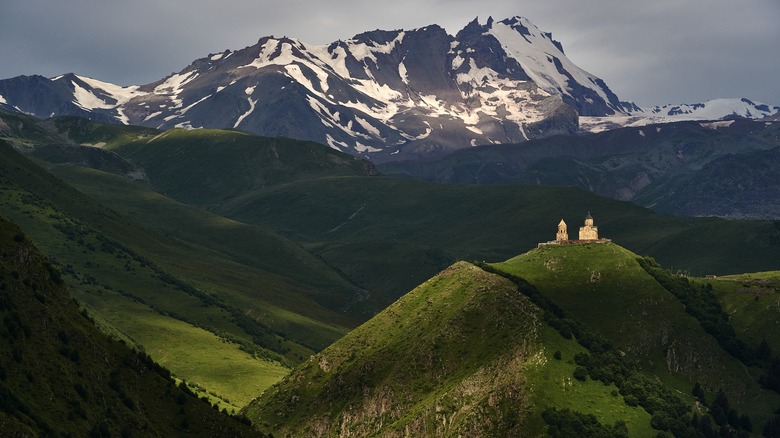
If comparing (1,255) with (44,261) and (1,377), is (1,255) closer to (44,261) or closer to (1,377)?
(44,261)

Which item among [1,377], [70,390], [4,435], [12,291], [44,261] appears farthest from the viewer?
[44,261]

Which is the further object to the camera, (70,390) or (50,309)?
(50,309)

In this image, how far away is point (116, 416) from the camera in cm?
13238

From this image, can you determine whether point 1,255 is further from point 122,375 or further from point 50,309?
point 122,375

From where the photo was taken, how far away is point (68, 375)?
13312 centimetres

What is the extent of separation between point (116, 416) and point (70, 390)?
6.22 meters

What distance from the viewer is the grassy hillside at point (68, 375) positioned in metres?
125

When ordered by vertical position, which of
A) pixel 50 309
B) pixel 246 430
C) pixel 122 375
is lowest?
pixel 246 430

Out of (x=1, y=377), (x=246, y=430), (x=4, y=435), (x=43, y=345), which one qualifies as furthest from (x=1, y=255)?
(x=4, y=435)

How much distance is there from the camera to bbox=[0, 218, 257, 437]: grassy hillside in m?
125

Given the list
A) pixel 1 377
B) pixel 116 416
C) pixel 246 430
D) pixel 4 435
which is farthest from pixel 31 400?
pixel 246 430

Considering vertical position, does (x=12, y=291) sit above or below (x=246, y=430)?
above

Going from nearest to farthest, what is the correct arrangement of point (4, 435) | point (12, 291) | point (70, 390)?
point (4, 435), point (70, 390), point (12, 291)

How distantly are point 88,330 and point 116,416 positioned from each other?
726 inches
